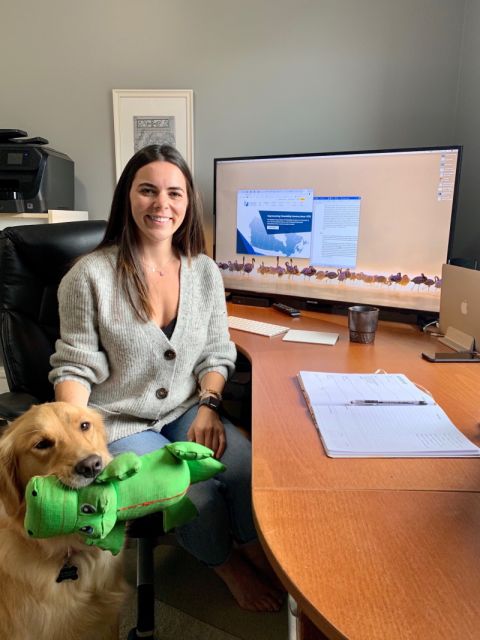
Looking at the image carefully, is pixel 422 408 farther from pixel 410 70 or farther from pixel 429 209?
pixel 410 70

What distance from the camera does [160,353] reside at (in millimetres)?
1245

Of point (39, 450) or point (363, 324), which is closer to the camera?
point (39, 450)

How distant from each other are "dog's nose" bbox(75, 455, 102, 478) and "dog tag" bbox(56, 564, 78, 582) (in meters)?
0.28

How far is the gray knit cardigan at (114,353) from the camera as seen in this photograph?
1224mm

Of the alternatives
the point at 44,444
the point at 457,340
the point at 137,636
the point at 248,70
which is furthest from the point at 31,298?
the point at 248,70

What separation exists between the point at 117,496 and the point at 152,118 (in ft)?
5.94

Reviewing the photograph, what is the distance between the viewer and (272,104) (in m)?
2.10

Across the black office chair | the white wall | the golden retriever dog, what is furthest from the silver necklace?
the white wall

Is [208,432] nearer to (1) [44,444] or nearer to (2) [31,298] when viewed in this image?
(1) [44,444]

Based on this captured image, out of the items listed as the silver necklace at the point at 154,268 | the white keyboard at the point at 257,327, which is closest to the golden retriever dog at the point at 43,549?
the silver necklace at the point at 154,268

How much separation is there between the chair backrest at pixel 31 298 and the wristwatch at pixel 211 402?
0.46 m

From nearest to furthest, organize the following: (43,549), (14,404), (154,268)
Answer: (43,549) < (14,404) < (154,268)

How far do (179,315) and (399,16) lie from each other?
1610mm

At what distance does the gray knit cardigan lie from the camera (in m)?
1.22
